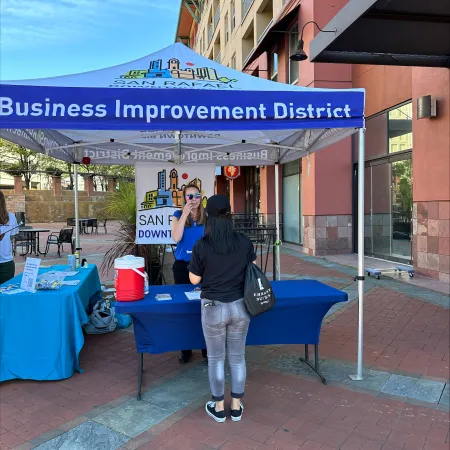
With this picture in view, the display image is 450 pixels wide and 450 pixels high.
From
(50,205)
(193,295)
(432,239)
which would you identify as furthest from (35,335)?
(50,205)

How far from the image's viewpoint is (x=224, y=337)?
301 centimetres

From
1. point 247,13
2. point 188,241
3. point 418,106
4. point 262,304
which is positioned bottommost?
point 262,304

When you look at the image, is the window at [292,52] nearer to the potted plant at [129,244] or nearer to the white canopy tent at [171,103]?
the potted plant at [129,244]

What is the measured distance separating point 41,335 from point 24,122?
186 cm

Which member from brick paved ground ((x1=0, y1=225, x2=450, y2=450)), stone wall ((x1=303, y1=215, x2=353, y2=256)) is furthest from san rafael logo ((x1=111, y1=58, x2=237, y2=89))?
stone wall ((x1=303, y1=215, x2=353, y2=256))

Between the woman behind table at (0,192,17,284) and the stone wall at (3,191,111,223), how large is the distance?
80.2ft

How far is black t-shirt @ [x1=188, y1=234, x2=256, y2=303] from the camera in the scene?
2.90 meters

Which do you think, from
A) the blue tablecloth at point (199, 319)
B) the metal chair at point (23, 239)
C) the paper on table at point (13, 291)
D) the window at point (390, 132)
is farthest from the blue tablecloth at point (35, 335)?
the metal chair at point (23, 239)

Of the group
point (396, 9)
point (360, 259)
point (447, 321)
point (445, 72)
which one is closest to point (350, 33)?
point (396, 9)

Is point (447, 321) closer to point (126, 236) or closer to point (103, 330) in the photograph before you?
point (103, 330)

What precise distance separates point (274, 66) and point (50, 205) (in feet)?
68.0

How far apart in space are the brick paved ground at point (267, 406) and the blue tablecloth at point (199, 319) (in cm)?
43

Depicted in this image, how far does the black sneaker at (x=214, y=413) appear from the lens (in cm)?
310

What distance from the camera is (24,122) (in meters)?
3.18
